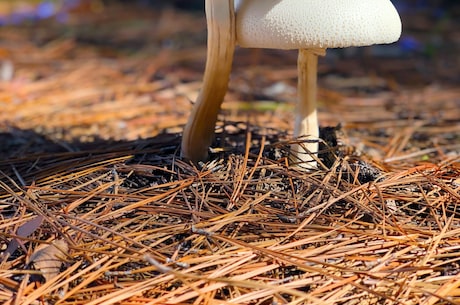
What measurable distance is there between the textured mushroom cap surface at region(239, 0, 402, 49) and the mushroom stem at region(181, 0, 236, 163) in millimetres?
238

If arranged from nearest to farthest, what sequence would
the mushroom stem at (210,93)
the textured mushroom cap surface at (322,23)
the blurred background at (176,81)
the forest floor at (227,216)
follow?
1. the forest floor at (227,216)
2. the textured mushroom cap surface at (322,23)
3. the mushroom stem at (210,93)
4. the blurred background at (176,81)

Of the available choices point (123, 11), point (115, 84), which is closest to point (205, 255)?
point (115, 84)

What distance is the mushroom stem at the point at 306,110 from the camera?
7.12 ft

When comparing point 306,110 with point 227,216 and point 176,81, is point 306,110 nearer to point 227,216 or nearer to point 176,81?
point 227,216

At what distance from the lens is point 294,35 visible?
6.00ft

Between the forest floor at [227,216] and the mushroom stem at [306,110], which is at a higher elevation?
the mushroom stem at [306,110]

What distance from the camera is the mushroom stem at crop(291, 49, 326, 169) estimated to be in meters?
2.17

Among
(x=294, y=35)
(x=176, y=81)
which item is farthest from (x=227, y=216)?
(x=176, y=81)

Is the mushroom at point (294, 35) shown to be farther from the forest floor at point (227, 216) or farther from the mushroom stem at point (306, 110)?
the forest floor at point (227, 216)

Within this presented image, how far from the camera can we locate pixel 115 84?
426 centimetres

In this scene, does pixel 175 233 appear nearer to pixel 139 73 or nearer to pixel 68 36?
pixel 139 73

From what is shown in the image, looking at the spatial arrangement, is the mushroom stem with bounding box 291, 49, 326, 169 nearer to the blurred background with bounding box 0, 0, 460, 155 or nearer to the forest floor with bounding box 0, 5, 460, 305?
the forest floor with bounding box 0, 5, 460, 305

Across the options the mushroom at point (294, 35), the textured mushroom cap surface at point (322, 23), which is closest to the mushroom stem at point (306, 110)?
the mushroom at point (294, 35)

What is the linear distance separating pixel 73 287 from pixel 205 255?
0.38m
